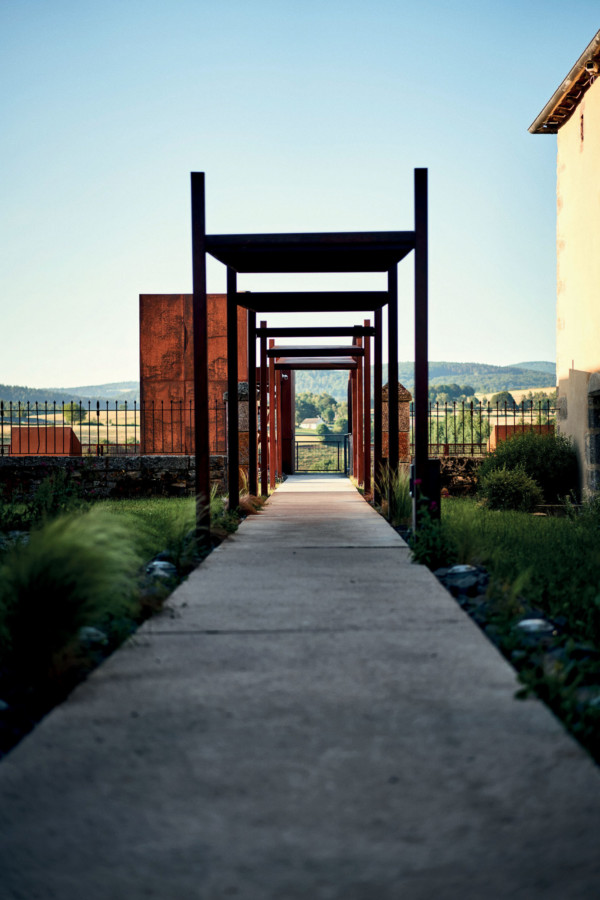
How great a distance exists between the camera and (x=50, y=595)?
3498 mm

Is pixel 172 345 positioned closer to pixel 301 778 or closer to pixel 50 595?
pixel 50 595

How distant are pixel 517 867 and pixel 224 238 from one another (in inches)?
268

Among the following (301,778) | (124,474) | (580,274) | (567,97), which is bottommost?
(301,778)

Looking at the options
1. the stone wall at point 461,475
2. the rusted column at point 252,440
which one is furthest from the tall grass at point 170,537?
the stone wall at point 461,475

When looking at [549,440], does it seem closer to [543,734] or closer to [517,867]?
[543,734]

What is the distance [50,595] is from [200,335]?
4311 mm

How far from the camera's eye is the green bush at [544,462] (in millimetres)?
12367

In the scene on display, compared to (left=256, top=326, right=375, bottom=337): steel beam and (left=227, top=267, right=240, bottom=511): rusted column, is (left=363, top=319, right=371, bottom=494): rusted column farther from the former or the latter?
(left=227, top=267, right=240, bottom=511): rusted column

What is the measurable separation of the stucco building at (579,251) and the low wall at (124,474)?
6198 mm

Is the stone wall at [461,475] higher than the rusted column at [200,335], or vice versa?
the rusted column at [200,335]

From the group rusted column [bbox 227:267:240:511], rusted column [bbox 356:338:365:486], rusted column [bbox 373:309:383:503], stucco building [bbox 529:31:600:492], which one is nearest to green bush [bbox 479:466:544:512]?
stucco building [bbox 529:31:600:492]

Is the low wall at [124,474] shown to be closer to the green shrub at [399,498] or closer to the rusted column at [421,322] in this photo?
the green shrub at [399,498]

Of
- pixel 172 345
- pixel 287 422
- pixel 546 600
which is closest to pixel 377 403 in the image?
pixel 546 600

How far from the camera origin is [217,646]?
3740 millimetres
